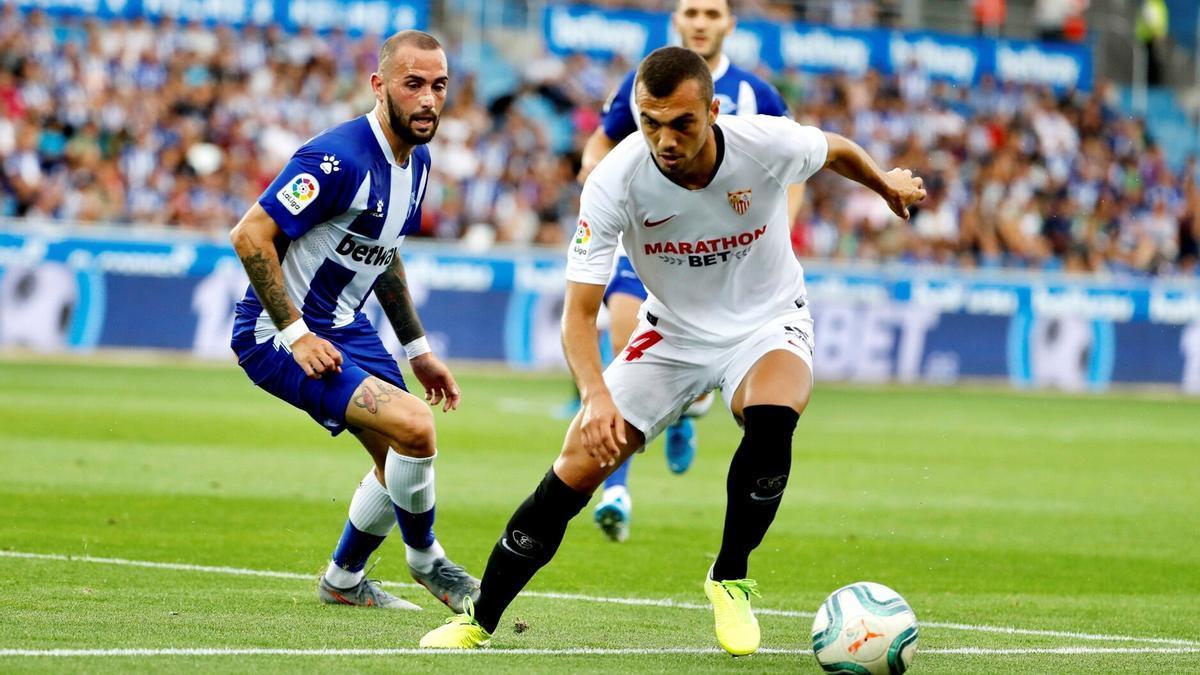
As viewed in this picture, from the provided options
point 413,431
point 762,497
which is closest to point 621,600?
point 413,431

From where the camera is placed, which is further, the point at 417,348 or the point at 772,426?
the point at 417,348

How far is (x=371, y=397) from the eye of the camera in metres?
6.93

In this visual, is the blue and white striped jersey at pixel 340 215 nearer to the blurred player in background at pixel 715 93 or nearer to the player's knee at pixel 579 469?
the player's knee at pixel 579 469

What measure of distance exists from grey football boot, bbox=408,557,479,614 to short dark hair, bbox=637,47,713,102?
239cm

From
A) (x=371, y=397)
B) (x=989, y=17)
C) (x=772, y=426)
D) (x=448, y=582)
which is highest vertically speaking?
(x=989, y=17)

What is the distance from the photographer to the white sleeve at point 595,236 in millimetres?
6164

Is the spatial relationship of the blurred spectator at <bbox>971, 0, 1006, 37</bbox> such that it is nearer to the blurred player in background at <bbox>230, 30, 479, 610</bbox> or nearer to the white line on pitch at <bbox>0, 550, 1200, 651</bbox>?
the white line on pitch at <bbox>0, 550, 1200, 651</bbox>

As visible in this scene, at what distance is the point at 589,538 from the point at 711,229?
416 centimetres

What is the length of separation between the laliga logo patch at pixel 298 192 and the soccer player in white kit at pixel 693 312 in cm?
117

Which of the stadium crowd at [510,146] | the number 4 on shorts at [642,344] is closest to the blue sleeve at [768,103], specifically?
the number 4 on shorts at [642,344]

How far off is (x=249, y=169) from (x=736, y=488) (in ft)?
67.0

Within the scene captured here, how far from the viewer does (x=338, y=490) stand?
12070mm

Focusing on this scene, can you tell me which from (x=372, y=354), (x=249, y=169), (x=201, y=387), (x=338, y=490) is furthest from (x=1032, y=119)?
(x=372, y=354)

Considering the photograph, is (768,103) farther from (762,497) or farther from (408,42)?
(762,497)
